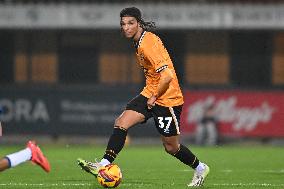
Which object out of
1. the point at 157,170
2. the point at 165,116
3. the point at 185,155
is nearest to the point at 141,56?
the point at 165,116

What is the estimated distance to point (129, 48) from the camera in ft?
98.4

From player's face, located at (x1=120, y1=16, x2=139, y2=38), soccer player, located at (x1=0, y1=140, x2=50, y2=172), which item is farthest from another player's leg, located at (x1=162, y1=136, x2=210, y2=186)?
soccer player, located at (x1=0, y1=140, x2=50, y2=172)

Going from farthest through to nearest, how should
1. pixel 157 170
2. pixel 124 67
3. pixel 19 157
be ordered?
pixel 124 67, pixel 157 170, pixel 19 157

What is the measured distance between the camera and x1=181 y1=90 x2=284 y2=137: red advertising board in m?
26.9

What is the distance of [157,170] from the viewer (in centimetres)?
1673

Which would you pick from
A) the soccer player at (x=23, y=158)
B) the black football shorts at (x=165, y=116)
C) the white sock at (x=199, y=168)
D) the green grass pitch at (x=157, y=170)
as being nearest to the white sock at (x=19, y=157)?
the soccer player at (x=23, y=158)

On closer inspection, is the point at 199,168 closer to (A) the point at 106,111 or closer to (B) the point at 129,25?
(B) the point at 129,25

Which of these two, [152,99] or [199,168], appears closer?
[152,99]

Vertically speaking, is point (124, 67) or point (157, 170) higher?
point (157, 170)

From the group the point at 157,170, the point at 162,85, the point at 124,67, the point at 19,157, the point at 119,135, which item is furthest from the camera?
the point at 124,67

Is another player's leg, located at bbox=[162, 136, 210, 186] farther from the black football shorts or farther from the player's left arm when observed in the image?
the player's left arm

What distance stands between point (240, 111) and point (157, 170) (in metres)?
10.6

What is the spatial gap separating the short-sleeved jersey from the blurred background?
13589mm

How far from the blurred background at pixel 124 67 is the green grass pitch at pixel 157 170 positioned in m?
2.58
